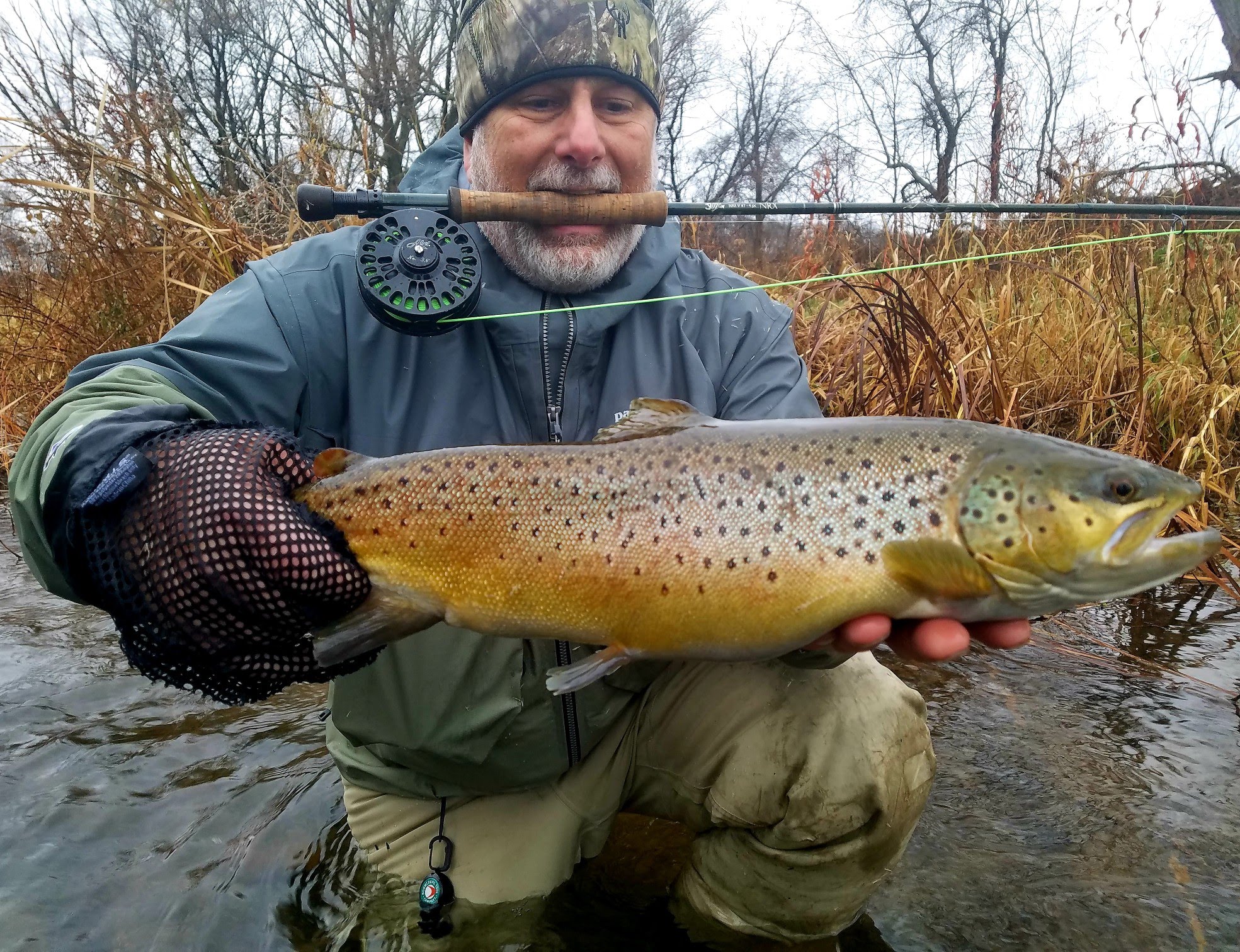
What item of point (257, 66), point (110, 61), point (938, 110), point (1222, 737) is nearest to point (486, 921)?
point (1222, 737)

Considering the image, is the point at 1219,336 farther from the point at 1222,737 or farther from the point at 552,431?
the point at 552,431

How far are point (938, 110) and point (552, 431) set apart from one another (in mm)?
30167

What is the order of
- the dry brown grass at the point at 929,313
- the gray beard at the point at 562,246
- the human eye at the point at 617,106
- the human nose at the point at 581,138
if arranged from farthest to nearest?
1. the dry brown grass at the point at 929,313
2. the human eye at the point at 617,106
3. the human nose at the point at 581,138
4. the gray beard at the point at 562,246

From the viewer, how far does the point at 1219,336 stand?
4.92m

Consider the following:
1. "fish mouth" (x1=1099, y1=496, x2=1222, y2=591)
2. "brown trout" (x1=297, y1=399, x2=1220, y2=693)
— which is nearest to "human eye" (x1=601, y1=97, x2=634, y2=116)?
"brown trout" (x1=297, y1=399, x2=1220, y2=693)

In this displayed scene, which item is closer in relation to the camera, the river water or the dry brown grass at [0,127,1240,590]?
the river water

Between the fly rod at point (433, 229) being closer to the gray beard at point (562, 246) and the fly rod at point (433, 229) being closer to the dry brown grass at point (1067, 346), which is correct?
the gray beard at point (562, 246)

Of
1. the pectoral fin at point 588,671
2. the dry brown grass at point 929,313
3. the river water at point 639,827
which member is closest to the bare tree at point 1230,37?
the dry brown grass at point 929,313

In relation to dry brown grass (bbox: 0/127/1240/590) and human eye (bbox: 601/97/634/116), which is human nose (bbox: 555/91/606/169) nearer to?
human eye (bbox: 601/97/634/116)

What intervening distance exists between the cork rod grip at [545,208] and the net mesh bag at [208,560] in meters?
1.19

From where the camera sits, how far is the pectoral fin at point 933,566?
1.71 metres

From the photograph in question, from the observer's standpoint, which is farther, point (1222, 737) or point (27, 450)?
point (1222, 737)

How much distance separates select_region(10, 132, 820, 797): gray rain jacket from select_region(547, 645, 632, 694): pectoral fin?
374mm

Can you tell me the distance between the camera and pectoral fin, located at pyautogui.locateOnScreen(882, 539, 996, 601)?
171 cm
